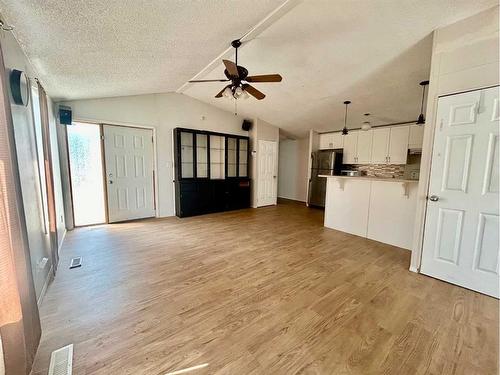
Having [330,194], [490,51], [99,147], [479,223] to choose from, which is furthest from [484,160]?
[99,147]

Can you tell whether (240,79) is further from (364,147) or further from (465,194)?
(364,147)

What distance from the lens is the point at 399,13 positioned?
2270 millimetres

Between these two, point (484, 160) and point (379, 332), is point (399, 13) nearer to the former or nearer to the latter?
point (484, 160)

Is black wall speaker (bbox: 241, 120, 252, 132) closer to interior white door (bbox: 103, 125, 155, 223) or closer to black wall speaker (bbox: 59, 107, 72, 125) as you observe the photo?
interior white door (bbox: 103, 125, 155, 223)

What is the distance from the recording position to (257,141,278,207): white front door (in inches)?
257

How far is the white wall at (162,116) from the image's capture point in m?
4.18

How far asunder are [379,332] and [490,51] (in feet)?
9.21

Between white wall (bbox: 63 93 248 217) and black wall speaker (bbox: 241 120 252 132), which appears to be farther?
black wall speaker (bbox: 241 120 252 132)

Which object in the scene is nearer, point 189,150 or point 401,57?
point 401,57

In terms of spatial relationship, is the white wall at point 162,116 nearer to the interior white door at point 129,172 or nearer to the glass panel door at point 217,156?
the interior white door at point 129,172

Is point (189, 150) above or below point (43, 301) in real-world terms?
above

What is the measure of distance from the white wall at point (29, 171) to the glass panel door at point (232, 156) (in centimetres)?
407

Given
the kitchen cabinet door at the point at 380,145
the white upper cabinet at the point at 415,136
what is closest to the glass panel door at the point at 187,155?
the kitchen cabinet door at the point at 380,145

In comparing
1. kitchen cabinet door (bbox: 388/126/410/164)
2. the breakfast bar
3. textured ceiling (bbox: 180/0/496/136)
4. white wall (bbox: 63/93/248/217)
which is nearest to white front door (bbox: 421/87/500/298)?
the breakfast bar
